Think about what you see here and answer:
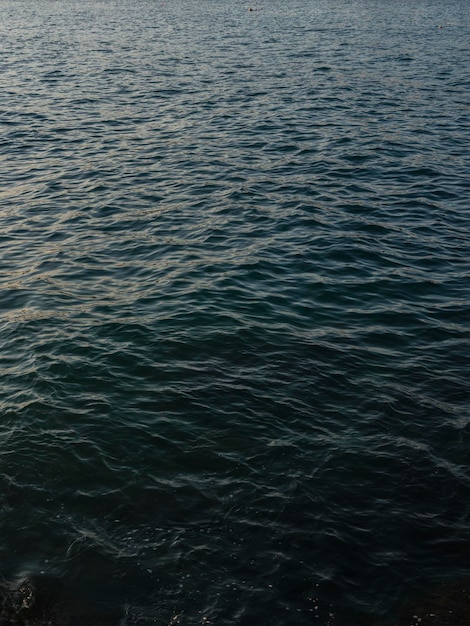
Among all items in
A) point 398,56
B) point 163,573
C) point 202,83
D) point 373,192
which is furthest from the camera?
point 398,56

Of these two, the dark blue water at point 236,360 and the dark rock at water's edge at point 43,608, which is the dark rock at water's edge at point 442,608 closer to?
the dark blue water at point 236,360

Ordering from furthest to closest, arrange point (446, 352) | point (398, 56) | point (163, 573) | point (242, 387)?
point (398, 56)
point (446, 352)
point (242, 387)
point (163, 573)

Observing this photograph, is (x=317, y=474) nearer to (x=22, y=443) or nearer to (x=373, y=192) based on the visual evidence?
(x=22, y=443)

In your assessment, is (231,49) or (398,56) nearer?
(398,56)

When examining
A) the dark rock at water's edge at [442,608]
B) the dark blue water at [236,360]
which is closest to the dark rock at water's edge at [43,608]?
the dark blue water at [236,360]

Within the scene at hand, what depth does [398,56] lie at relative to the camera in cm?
6225

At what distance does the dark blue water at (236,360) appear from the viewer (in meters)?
12.0

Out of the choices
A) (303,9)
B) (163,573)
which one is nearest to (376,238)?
(163,573)

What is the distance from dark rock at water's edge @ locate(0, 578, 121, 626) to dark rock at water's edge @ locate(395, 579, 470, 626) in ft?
15.7

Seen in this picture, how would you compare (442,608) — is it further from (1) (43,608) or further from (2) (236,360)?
(2) (236,360)

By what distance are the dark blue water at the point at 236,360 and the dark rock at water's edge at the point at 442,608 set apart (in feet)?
0.76

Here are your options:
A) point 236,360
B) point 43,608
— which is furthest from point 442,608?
point 236,360

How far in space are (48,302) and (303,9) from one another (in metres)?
98.6

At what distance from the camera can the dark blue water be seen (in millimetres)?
12031
